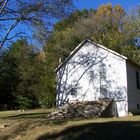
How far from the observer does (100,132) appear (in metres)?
16.1

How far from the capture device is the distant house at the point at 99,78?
30.6 metres

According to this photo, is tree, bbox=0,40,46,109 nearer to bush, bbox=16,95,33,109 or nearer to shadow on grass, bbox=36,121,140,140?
bush, bbox=16,95,33,109

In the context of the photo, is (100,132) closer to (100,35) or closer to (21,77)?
(21,77)

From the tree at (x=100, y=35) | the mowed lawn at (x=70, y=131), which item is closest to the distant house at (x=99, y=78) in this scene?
the tree at (x=100, y=35)

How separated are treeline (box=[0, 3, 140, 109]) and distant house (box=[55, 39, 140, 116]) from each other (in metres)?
11.3

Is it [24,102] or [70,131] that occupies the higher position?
[24,102]

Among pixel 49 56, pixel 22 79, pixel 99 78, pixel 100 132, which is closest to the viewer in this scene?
pixel 100 132

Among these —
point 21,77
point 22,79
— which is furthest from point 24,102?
point 22,79

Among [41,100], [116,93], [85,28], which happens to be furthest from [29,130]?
[85,28]

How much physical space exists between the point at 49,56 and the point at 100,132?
31813 mm

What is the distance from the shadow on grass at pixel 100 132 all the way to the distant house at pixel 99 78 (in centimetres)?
1312

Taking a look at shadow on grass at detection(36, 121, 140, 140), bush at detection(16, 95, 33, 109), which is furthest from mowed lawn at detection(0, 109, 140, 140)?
bush at detection(16, 95, 33, 109)

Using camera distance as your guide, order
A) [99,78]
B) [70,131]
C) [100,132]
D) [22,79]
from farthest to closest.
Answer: [22,79]
[99,78]
[70,131]
[100,132]

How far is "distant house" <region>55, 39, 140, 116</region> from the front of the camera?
1204 inches
